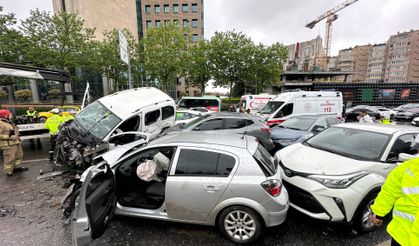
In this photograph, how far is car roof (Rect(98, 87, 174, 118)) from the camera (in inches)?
198

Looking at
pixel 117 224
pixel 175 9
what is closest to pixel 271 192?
pixel 117 224

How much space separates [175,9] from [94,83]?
83.4ft

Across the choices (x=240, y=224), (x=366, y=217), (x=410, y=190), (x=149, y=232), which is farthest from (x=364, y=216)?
(x=149, y=232)

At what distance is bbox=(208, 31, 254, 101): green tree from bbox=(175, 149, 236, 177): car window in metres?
18.4

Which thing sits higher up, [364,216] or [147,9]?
[147,9]

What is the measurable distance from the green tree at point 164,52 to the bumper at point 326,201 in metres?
18.5

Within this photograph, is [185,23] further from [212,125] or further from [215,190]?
[215,190]

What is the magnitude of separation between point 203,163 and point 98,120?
3.80m

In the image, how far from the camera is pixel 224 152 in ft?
8.36

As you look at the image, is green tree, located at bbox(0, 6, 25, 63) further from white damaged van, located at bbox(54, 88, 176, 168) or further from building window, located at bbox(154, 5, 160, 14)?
building window, located at bbox(154, 5, 160, 14)

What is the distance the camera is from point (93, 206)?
1.93 metres

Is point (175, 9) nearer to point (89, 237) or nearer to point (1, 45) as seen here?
point (1, 45)

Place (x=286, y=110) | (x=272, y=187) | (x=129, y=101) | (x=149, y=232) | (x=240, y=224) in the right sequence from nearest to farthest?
(x=272, y=187) → (x=240, y=224) → (x=149, y=232) → (x=129, y=101) → (x=286, y=110)

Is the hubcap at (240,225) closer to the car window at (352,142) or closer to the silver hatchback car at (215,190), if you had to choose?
the silver hatchback car at (215,190)
